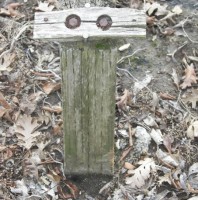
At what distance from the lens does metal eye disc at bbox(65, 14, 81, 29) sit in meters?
3.07

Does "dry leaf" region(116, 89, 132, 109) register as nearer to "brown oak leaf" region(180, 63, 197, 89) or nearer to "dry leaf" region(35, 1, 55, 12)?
"brown oak leaf" region(180, 63, 197, 89)

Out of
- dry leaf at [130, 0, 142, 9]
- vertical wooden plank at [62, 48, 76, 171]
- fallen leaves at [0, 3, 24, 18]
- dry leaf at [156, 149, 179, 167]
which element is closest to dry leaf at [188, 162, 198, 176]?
dry leaf at [156, 149, 179, 167]

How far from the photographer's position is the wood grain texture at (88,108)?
10.6ft

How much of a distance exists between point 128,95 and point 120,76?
0.96ft

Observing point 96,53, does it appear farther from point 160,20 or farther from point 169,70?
point 160,20

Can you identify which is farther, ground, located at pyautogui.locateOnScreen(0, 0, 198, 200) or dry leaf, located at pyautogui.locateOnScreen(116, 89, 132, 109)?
dry leaf, located at pyautogui.locateOnScreen(116, 89, 132, 109)

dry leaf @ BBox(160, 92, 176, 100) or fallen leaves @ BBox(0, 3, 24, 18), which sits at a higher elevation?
fallen leaves @ BBox(0, 3, 24, 18)

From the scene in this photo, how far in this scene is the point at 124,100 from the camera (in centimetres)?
452

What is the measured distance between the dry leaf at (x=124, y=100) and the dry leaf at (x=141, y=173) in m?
0.61

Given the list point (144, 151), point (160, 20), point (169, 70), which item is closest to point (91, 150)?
point (144, 151)

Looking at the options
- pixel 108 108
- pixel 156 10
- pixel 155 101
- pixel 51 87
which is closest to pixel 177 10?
pixel 156 10

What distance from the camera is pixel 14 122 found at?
4348 millimetres

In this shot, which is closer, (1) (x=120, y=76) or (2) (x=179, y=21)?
(1) (x=120, y=76)

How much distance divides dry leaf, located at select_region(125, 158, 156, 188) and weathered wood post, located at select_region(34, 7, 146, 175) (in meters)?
0.19
